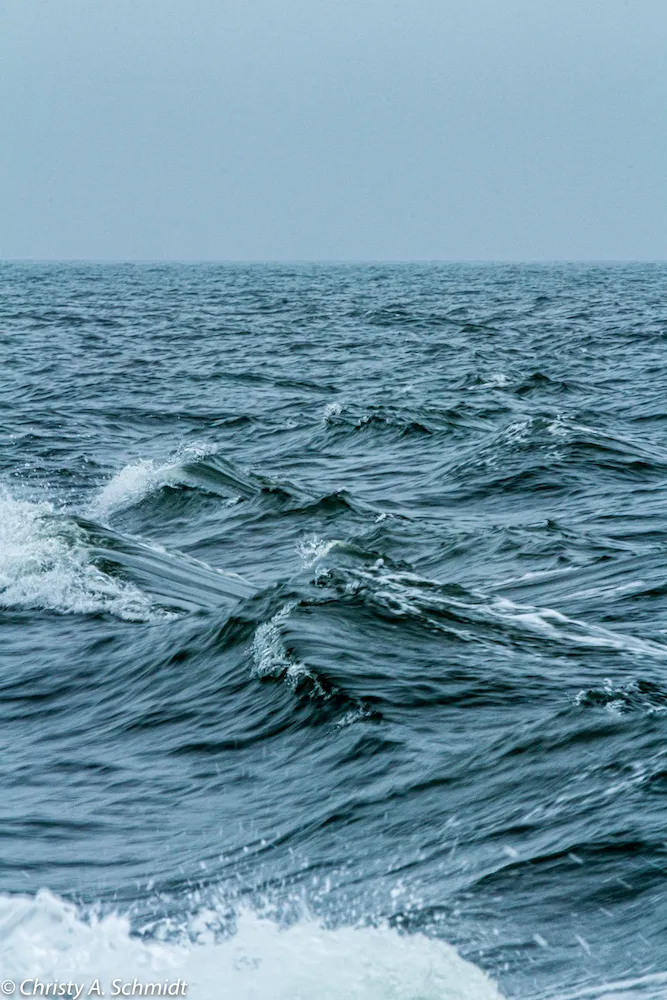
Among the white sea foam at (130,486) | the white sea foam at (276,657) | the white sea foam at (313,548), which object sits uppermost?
the white sea foam at (276,657)

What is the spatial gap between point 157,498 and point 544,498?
535 centimetres

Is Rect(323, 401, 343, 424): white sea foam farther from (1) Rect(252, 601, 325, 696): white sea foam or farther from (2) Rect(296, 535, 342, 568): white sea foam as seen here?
(1) Rect(252, 601, 325, 696): white sea foam

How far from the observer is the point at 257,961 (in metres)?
5.36

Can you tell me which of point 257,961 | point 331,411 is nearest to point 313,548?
point 257,961

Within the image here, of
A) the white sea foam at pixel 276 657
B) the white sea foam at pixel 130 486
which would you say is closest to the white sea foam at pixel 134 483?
the white sea foam at pixel 130 486

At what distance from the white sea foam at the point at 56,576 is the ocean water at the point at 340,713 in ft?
0.14

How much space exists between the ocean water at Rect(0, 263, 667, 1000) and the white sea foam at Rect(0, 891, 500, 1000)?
0.02 m

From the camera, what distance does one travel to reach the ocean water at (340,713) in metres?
5.54

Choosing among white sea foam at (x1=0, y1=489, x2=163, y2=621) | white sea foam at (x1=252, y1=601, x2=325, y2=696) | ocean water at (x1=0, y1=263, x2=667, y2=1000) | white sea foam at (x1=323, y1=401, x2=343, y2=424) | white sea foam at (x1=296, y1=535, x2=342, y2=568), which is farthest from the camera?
white sea foam at (x1=323, y1=401, x2=343, y2=424)

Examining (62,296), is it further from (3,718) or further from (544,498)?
(3,718)

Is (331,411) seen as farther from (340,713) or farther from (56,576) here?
(340,713)

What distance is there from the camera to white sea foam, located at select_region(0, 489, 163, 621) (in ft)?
38.0

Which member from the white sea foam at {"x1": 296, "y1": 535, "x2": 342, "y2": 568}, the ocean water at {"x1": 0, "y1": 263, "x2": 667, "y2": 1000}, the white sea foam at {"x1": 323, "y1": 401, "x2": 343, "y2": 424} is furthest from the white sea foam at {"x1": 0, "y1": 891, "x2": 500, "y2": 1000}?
the white sea foam at {"x1": 323, "y1": 401, "x2": 343, "y2": 424}

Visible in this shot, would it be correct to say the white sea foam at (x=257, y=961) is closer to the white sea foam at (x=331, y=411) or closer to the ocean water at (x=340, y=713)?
the ocean water at (x=340, y=713)
